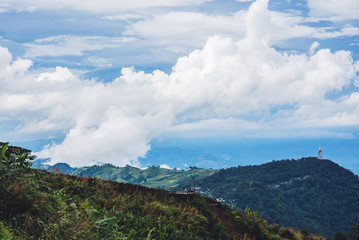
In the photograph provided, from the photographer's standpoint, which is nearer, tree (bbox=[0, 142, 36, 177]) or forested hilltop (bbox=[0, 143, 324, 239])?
forested hilltop (bbox=[0, 143, 324, 239])

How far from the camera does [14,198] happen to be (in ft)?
39.8

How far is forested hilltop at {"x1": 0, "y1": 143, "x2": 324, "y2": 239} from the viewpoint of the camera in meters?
11.6

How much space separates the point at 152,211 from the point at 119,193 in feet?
8.70

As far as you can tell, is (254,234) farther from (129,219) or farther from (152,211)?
(129,219)

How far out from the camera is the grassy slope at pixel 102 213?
11549 millimetres

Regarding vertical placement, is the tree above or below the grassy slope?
above

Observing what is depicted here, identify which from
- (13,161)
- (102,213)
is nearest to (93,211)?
(102,213)

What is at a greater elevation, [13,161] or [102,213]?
[13,161]

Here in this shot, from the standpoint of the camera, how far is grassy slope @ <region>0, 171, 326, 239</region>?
455 inches

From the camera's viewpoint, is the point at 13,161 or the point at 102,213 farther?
the point at 102,213

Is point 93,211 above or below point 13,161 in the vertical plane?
below

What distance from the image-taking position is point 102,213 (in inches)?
567

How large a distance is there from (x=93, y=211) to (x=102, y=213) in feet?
1.40

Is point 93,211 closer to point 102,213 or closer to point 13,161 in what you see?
point 102,213
